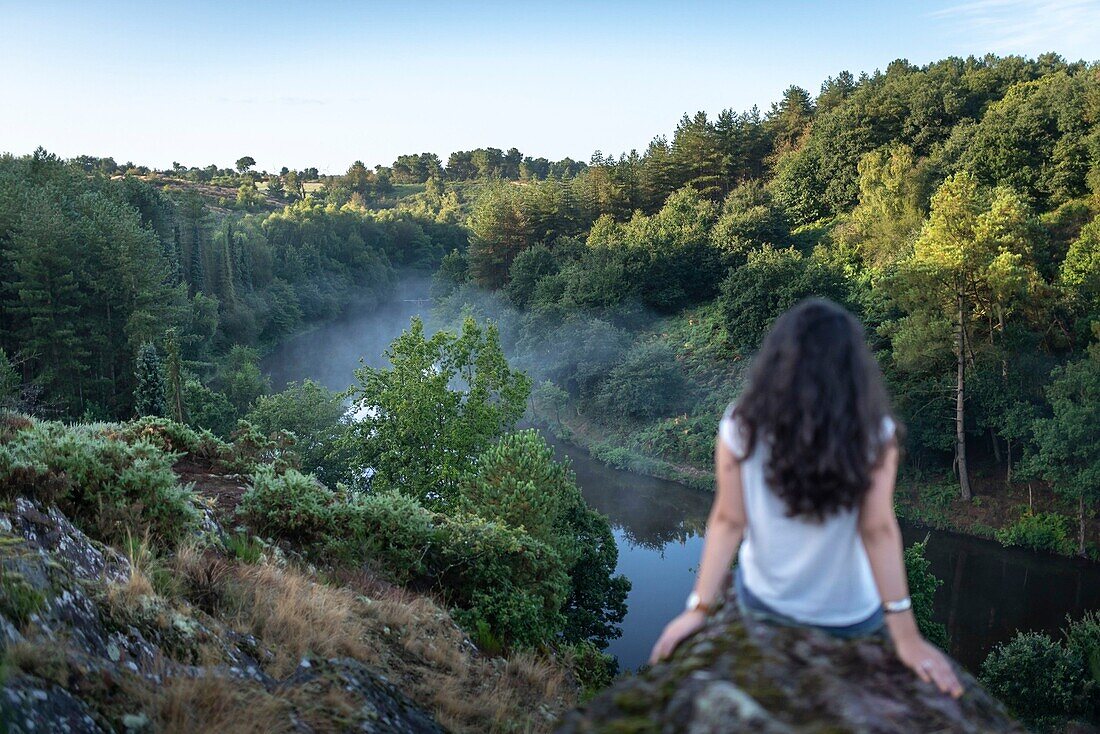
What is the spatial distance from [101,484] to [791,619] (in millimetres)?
7323

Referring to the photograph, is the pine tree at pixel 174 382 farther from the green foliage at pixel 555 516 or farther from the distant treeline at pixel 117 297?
the green foliage at pixel 555 516

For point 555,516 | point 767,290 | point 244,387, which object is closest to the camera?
point 555,516

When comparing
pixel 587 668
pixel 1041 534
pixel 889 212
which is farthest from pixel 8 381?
pixel 889 212

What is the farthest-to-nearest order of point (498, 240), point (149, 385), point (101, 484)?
point (498, 240)
point (149, 385)
point (101, 484)

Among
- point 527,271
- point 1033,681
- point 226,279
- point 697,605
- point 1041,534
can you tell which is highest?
point 527,271

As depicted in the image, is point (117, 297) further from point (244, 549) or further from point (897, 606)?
point (897, 606)

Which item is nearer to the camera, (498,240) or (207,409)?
(207,409)

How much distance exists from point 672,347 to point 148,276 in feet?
96.8

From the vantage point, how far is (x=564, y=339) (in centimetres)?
5025

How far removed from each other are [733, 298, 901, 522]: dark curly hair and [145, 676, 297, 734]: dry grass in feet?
11.8

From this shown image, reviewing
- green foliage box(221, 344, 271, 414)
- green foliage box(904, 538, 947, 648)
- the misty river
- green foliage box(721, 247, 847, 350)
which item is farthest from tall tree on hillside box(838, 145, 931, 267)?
green foliage box(221, 344, 271, 414)

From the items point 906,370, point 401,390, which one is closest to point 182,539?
point 401,390

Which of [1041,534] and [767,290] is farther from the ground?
[767,290]

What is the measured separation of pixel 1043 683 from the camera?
A: 1720 cm
